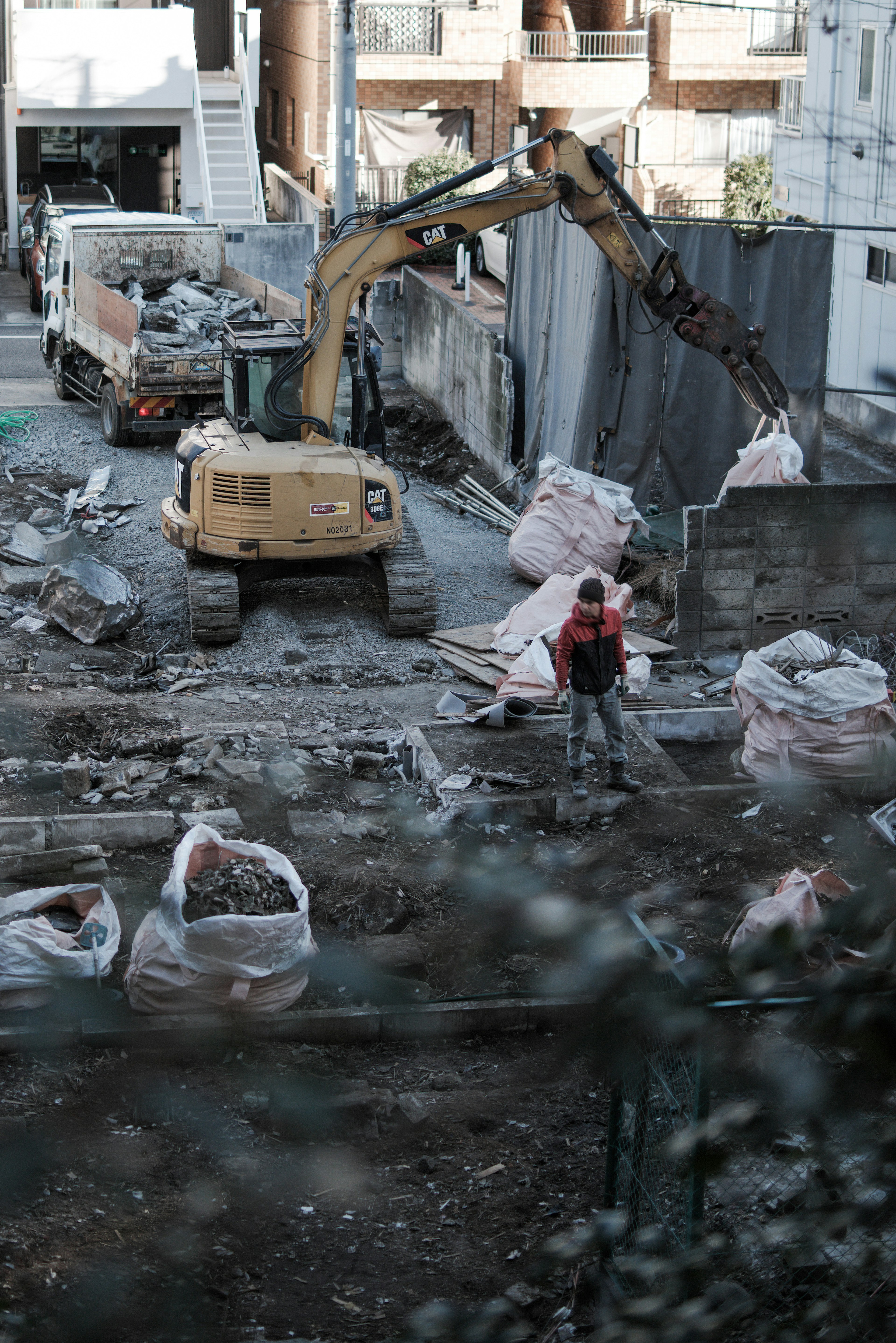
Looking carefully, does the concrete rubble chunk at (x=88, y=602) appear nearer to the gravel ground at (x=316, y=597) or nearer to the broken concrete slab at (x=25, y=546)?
the gravel ground at (x=316, y=597)

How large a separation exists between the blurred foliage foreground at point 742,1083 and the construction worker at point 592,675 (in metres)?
6.55

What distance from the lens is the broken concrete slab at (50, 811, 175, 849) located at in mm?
8133

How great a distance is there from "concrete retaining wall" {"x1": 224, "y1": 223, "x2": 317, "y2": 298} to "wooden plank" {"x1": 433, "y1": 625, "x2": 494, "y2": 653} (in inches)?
523

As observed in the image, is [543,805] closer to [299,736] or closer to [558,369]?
[299,736]

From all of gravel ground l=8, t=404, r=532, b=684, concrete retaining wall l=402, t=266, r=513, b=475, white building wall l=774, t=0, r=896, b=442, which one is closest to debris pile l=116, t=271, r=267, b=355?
gravel ground l=8, t=404, r=532, b=684

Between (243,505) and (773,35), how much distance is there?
24.8 m

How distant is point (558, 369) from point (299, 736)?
22.0 ft

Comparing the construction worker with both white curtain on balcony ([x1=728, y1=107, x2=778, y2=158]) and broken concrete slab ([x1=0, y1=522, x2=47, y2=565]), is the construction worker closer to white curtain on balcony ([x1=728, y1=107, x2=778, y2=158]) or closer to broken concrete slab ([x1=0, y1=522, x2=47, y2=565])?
broken concrete slab ([x1=0, y1=522, x2=47, y2=565])

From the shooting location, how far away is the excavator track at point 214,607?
11.8 m

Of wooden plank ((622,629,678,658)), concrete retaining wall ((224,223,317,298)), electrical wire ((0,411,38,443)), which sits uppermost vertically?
concrete retaining wall ((224,223,317,298))

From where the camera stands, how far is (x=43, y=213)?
2397 cm

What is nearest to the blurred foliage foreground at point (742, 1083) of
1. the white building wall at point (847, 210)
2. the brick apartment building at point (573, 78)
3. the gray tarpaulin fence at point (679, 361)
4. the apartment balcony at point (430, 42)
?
the gray tarpaulin fence at point (679, 361)

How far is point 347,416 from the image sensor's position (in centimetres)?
1565

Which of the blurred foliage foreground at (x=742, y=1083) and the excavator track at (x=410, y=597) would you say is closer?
the blurred foliage foreground at (x=742, y=1083)
